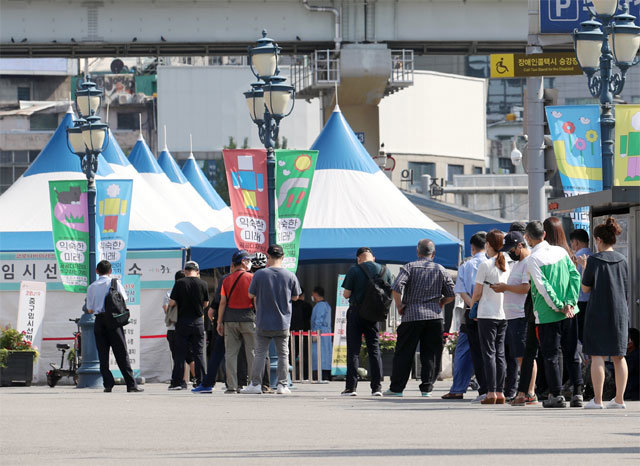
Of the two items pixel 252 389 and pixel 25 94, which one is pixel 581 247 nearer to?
pixel 252 389

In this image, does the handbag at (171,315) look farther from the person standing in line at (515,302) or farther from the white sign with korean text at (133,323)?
the person standing in line at (515,302)

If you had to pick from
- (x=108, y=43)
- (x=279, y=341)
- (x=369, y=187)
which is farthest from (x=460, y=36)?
(x=279, y=341)

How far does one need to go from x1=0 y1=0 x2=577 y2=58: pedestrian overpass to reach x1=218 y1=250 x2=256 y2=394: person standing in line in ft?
84.0

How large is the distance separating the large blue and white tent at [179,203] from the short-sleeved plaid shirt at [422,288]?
403 inches

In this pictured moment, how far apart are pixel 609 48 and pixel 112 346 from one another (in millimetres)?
7260

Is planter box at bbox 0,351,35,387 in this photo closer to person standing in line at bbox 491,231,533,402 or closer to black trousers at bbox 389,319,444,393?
black trousers at bbox 389,319,444,393

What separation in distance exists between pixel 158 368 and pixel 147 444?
14.7 metres

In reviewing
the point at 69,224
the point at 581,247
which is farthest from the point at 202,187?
the point at 581,247

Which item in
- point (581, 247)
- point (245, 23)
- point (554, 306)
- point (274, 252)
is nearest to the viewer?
point (554, 306)

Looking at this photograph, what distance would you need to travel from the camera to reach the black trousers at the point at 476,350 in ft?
51.2

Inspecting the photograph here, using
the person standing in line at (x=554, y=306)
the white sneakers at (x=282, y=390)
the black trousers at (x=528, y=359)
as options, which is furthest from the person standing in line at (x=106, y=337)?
the person standing in line at (x=554, y=306)

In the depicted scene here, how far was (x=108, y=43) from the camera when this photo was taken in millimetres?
43219

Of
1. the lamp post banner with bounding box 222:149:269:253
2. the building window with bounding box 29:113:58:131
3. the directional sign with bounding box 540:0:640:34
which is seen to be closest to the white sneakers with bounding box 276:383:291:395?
the lamp post banner with bounding box 222:149:269:253

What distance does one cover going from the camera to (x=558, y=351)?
1405 centimetres
